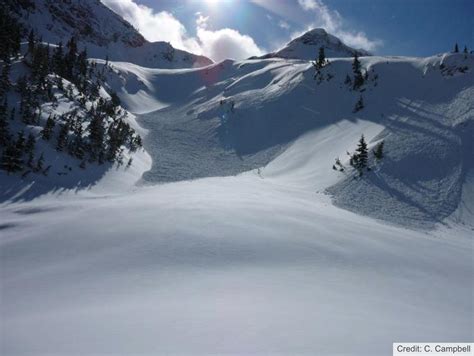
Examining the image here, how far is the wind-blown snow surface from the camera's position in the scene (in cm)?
460

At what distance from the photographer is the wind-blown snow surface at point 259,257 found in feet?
15.1

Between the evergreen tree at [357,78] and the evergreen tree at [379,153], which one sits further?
the evergreen tree at [357,78]

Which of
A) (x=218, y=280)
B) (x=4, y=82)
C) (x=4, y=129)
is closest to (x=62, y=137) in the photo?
(x=4, y=129)

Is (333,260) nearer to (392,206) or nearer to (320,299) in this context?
(320,299)

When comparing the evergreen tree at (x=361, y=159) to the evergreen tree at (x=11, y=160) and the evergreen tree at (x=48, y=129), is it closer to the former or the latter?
the evergreen tree at (x=48, y=129)

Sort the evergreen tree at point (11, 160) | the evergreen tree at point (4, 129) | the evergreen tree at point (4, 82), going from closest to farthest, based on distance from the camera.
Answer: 1. the evergreen tree at point (11, 160)
2. the evergreen tree at point (4, 129)
3. the evergreen tree at point (4, 82)

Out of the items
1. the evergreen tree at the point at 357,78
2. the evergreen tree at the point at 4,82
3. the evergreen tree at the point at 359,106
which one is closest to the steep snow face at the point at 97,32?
the evergreen tree at the point at 4,82

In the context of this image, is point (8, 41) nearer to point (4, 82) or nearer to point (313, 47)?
point (4, 82)

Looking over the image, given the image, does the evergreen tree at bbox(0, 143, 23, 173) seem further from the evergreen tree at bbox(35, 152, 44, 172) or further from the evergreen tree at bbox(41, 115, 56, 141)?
the evergreen tree at bbox(41, 115, 56, 141)

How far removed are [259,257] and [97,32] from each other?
383ft

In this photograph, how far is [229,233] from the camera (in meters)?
9.25

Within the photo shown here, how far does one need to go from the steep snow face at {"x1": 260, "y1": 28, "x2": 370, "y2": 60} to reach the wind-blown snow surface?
7611cm

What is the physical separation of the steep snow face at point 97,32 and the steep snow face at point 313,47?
3629 cm

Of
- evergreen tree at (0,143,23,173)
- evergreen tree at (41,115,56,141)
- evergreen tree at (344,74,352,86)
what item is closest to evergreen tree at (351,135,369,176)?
evergreen tree at (344,74,352,86)
